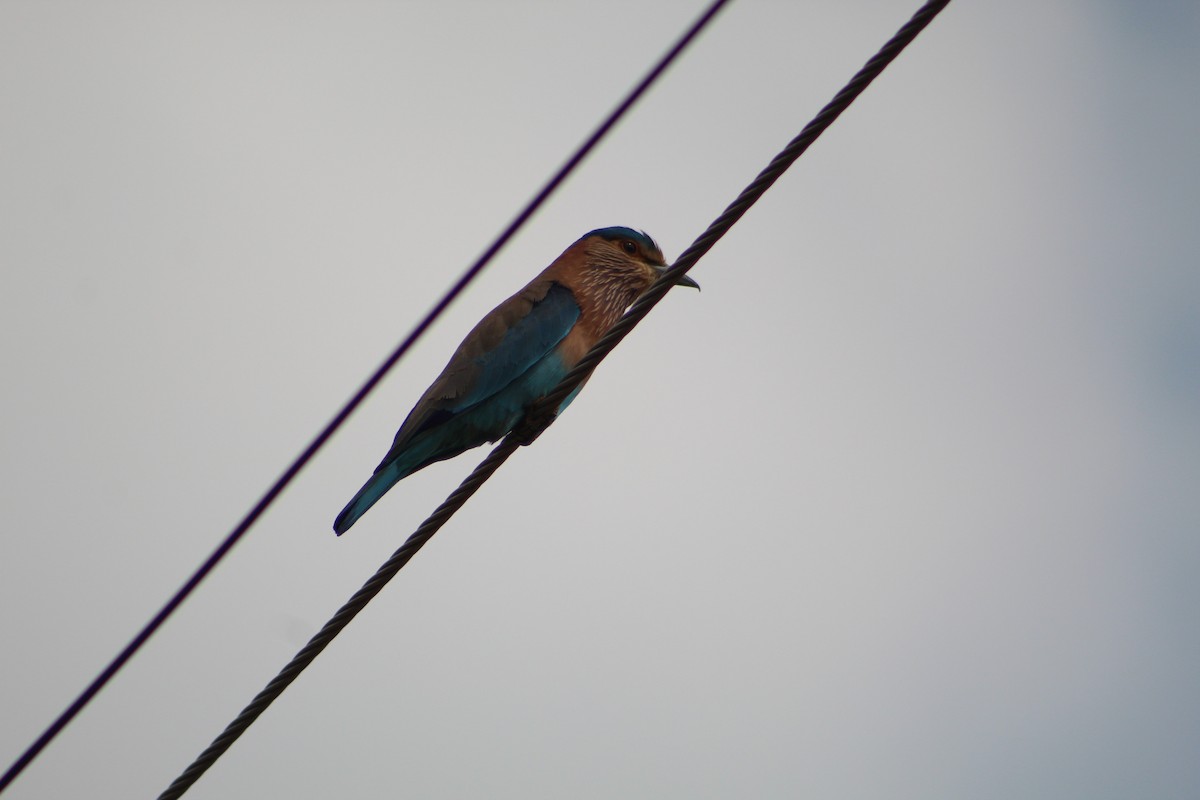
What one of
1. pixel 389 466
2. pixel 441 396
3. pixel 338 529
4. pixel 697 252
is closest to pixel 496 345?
pixel 441 396

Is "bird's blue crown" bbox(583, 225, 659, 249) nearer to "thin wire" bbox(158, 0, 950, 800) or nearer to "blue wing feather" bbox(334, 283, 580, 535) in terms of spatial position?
"blue wing feather" bbox(334, 283, 580, 535)

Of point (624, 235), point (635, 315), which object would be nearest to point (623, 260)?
point (624, 235)

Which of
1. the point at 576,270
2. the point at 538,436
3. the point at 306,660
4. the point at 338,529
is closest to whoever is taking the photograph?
the point at 306,660

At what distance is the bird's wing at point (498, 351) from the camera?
13.4ft

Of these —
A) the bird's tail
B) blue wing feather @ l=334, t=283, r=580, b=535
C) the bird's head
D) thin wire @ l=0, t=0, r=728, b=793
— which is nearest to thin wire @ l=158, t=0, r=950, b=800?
thin wire @ l=0, t=0, r=728, b=793

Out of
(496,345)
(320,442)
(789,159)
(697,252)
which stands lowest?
(320,442)

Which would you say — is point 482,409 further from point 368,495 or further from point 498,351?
point 368,495

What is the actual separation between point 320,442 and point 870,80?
141 centimetres

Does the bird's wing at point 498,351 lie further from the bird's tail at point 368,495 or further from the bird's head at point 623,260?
the bird's head at point 623,260

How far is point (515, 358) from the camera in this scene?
4.19 metres

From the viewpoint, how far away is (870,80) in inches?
96.4

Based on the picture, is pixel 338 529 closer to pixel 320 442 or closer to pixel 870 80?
pixel 320 442

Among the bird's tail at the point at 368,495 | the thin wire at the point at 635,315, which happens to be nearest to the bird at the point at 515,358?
the bird's tail at the point at 368,495

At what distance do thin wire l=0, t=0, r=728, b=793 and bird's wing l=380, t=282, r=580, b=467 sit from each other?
152 centimetres
